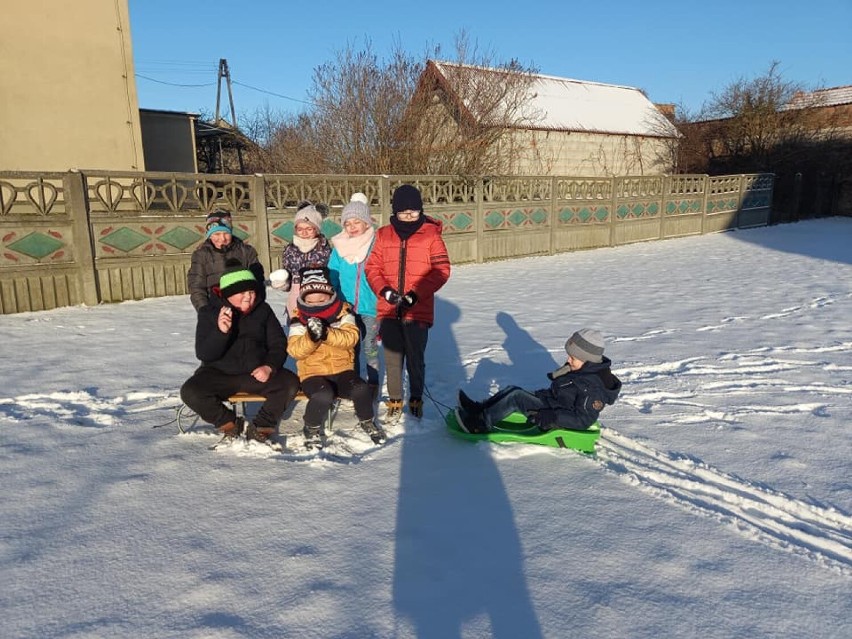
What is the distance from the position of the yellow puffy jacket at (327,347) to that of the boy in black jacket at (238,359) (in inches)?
4.5

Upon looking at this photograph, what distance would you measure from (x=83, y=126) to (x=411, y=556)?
502 inches

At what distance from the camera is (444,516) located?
2969 mm

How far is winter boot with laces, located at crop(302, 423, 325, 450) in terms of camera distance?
12.3 feet

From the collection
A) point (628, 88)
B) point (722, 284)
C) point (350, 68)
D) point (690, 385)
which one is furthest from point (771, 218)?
point (690, 385)

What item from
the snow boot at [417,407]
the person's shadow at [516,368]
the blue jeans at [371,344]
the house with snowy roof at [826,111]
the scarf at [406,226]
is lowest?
the person's shadow at [516,368]

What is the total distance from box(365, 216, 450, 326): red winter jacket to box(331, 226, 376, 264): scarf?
0.99ft

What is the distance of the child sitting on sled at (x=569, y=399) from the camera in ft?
11.9

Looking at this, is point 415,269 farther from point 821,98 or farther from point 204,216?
point 821,98

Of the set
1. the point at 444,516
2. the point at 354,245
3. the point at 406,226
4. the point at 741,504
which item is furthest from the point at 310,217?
the point at 741,504

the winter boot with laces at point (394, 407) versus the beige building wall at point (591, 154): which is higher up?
the beige building wall at point (591, 154)

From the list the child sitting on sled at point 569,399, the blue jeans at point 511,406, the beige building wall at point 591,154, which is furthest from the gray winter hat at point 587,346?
the beige building wall at point 591,154

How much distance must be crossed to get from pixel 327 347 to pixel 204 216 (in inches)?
244

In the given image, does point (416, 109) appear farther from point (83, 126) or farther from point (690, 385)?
point (690, 385)

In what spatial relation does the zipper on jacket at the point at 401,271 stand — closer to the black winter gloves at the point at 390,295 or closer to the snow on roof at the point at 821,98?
the black winter gloves at the point at 390,295
